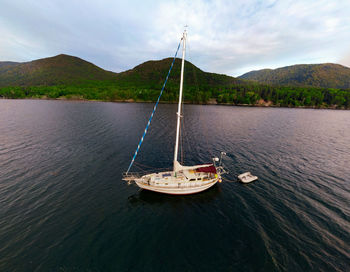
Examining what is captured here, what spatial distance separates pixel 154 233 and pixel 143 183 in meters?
7.54

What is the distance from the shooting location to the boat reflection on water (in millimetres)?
22234

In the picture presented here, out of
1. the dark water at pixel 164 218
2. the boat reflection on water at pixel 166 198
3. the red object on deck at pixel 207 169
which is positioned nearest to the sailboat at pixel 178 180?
the red object on deck at pixel 207 169

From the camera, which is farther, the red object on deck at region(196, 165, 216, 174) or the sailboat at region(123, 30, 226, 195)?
the red object on deck at region(196, 165, 216, 174)

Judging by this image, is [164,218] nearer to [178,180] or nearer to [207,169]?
[178,180]

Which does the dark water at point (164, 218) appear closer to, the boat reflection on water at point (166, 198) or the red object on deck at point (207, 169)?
the boat reflection on water at point (166, 198)

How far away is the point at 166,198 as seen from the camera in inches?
901

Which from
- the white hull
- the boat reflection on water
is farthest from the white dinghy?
the white hull

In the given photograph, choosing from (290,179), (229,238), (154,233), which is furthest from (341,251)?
(154,233)

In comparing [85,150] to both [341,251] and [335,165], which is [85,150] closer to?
[341,251]

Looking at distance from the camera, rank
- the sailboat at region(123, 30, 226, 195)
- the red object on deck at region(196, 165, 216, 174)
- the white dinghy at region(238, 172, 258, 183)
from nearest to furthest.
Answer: the sailboat at region(123, 30, 226, 195)
the red object on deck at region(196, 165, 216, 174)
the white dinghy at region(238, 172, 258, 183)

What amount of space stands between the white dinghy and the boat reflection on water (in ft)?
21.4

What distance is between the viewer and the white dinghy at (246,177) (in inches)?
1086

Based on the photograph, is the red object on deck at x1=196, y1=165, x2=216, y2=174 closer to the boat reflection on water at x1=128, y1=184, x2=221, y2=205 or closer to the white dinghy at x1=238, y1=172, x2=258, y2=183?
the boat reflection on water at x1=128, y1=184, x2=221, y2=205

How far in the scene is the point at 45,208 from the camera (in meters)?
19.9
